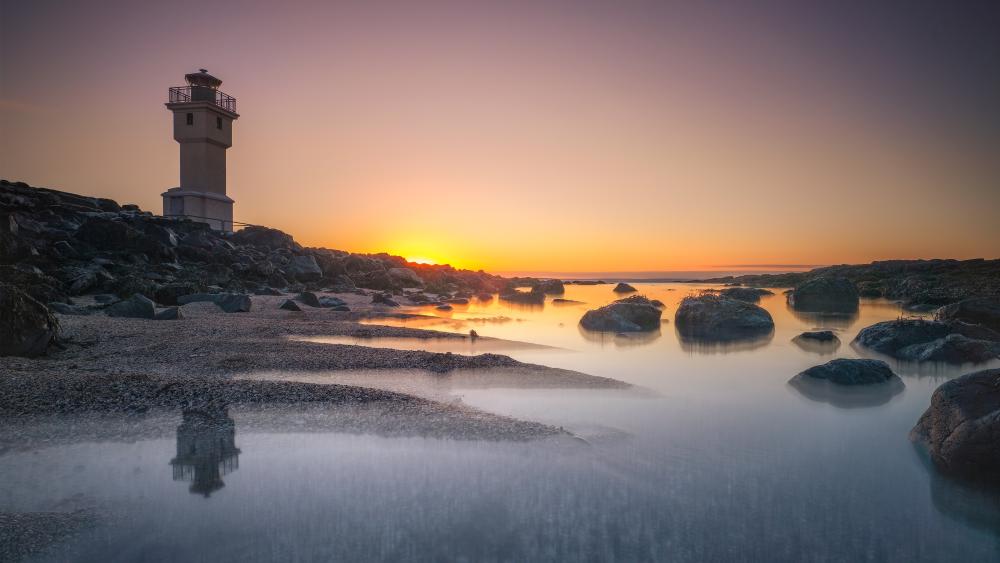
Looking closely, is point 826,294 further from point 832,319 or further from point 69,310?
point 69,310

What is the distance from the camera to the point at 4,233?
16547mm

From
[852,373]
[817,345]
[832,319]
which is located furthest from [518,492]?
[832,319]

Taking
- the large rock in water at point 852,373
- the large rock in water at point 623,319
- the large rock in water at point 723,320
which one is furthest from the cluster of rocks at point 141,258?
the large rock in water at point 852,373

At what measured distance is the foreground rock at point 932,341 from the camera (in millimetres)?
8883

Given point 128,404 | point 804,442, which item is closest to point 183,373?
point 128,404

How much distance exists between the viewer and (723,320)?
14383 mm

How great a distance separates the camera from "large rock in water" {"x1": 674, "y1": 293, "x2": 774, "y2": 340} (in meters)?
14.0

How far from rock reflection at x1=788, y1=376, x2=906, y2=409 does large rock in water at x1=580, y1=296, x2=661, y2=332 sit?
22.0 ft

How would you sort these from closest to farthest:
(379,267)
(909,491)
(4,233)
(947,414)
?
(909,491) < (947,414) < (4,233) < (379,267)

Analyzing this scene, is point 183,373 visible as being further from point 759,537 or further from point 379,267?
point 379,267

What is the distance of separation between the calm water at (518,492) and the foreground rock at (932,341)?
4950 mm

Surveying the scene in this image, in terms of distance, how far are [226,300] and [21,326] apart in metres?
8.01

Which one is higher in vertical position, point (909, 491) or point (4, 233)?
point (4, 233)

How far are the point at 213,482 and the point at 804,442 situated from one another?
5201 millimetres
